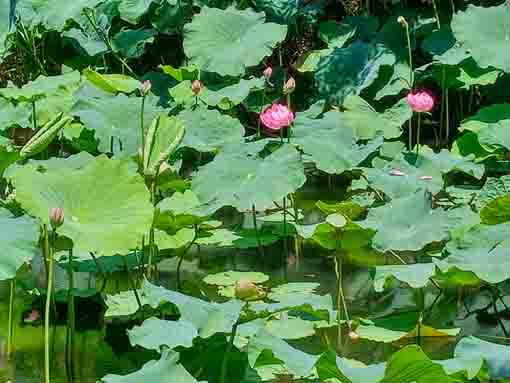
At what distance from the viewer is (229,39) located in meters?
4.16

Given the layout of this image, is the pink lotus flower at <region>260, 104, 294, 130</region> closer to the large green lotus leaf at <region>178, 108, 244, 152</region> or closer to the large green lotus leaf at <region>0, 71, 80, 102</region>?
the large green lotus leaf at <region>178, 108, 244, 152</region>

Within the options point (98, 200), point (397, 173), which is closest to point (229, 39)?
point (397, 173)

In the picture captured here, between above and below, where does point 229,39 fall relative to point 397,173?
above

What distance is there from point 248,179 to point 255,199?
100 mm

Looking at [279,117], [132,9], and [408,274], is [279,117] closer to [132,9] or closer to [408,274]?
[408,274]

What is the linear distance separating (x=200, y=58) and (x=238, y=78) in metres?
0.21

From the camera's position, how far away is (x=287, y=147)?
3043 mm

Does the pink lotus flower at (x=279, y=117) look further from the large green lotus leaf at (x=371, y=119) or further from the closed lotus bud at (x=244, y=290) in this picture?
the closed lotus bud at (x=244, y=290)

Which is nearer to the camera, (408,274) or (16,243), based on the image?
(16,243)

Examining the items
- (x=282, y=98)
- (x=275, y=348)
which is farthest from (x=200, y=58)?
(x=275, y=348)

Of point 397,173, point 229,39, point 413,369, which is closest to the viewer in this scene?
point 413,369

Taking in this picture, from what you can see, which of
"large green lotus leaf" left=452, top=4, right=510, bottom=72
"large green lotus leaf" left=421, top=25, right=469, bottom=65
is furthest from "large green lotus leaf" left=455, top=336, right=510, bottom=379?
"large green lotus leaf" left=421, top=25, right=469, bottom=65

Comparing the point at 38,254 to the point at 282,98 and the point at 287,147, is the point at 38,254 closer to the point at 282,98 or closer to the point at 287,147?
the point at 287,147

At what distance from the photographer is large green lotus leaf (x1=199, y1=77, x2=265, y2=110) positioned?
3.90 metres
